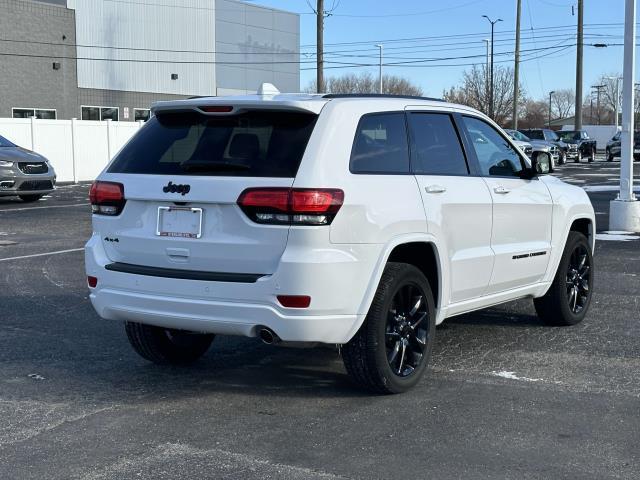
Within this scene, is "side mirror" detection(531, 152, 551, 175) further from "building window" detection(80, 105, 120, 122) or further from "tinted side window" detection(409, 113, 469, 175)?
"building window" detection(80, 105, 120, 122)

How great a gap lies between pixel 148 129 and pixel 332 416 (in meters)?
2.19

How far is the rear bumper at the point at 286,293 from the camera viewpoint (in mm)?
4969

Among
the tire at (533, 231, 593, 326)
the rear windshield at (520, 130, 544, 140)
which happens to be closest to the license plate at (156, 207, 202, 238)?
the tire at (533, 231, 593, 326)

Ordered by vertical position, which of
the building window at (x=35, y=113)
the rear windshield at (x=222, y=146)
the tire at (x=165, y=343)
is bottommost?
the tire at (x=165, y=343)

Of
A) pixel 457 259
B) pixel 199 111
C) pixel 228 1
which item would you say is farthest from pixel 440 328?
pixel 228 1

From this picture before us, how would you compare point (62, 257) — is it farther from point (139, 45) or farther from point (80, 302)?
point (139, 45)

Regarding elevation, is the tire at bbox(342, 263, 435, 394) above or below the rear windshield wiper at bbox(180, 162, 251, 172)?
below

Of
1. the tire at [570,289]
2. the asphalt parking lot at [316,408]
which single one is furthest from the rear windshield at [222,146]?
the tire at [570,289]

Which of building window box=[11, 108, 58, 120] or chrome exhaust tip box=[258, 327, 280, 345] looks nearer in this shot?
chrome exhaust tip box=[258, 327, 280, 345]

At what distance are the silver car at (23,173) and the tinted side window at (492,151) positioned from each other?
598 inches

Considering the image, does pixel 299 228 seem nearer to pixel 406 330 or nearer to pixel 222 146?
pixel 222 146

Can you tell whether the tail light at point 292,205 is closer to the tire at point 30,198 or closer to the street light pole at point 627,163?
the street light pole at point 627,163

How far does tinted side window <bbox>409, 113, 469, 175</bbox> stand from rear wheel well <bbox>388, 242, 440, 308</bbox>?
1.60 feet

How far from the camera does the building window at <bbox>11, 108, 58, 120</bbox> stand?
4415 centimetres
